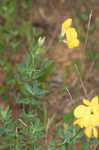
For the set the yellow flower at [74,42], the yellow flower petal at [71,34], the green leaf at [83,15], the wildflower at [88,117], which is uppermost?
the green leaf at [83,15]

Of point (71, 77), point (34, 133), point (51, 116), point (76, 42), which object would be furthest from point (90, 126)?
point (71, 77)

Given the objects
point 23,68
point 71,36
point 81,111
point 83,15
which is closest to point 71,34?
point 71,36

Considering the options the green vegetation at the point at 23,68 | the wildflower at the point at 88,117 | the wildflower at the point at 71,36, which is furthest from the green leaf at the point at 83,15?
the wildflower at the point at 88,117

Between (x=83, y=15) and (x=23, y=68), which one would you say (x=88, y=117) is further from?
(x=83, y=15)

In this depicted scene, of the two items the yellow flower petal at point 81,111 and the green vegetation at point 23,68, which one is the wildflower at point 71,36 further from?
the yellow flower petal at point 81,111

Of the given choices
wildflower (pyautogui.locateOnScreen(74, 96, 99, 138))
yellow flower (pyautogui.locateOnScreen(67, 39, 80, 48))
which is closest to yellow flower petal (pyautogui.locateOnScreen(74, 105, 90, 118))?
wildflower (pyautogui.locateOnScreen(74, 96, 99, 138))

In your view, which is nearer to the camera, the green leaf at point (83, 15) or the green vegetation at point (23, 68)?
the green vegetation at point (23, 68)

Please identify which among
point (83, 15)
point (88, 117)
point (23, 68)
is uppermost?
point (83, 15)

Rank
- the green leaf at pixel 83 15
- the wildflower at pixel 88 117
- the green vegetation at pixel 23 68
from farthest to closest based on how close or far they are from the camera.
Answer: the green leaf at pixel 83 15 → the green vegetation at pixel 23 68 → the wildflower at pixel 88 117
